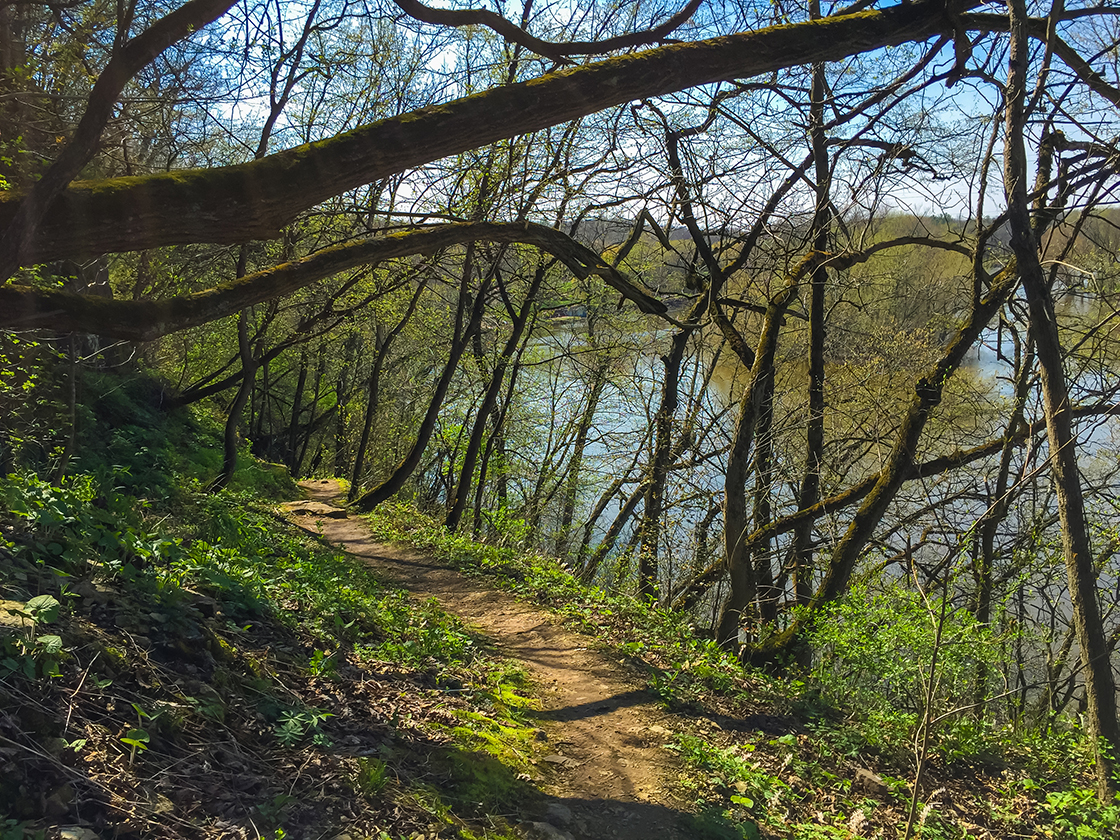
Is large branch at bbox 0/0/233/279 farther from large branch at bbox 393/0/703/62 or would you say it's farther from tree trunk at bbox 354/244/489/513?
tree trunk at bbox 354/244/489/513

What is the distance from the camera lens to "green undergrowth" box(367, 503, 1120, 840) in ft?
13.0

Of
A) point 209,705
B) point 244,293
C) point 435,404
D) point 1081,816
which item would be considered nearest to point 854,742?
point 1081,816

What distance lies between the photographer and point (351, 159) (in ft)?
10.6

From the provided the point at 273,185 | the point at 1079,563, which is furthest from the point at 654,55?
the point at 1079,563

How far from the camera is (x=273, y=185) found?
10.3ft

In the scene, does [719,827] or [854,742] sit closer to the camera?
[719,827]

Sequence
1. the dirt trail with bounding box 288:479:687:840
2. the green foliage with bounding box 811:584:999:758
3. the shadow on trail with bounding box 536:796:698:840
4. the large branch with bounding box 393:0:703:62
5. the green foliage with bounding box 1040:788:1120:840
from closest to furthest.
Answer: the shadow on trail with bounding box 536:796:698:840, the dirt trail with bounding box 288:479:687:840, the green foliage with bounding box 1040:788:1120:840, the large branch with bounding box 393:0:703:62, the green foliage with bounding box 811:584:999:758

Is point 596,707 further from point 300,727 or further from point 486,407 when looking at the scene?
point 486,407

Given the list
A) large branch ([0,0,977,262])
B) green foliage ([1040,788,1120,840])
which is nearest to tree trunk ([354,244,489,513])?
large branch ([0,0,977,262])

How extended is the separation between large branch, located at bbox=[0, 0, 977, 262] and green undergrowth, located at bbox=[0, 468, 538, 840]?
1.45 metres

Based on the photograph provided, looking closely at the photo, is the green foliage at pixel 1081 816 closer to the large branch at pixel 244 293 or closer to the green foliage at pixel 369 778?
the green foliage at pixel 369 778

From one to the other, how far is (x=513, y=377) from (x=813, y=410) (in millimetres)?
7008

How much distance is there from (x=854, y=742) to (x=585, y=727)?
2.08m

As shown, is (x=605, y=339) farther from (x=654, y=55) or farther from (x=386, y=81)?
(x=654, y=55)
